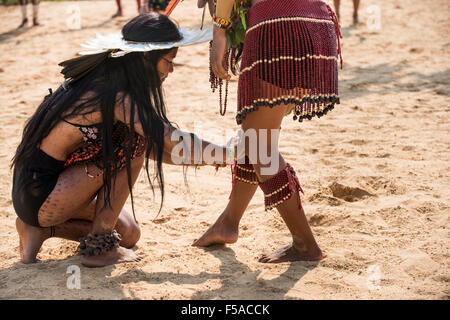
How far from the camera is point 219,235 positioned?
266cm

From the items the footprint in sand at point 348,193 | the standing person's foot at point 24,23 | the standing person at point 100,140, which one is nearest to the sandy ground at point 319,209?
the footprint in sand at point 348,193

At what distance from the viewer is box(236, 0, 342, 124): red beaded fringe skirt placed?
86.3 inches

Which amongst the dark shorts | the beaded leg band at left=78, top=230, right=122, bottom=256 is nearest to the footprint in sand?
the beaded leg band at left=78, top=230, right=122, bottom=256

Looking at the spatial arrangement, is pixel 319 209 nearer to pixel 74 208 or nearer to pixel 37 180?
pixel 74 208

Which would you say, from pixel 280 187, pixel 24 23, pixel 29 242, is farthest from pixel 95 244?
pixel 24 23

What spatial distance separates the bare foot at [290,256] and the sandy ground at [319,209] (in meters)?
0.04

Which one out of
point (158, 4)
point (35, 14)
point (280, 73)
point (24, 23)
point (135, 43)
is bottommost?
point (24, 23)

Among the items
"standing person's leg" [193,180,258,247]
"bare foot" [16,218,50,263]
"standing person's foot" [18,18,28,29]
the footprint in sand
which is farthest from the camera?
"standing person's foot" [18,18,28,29]

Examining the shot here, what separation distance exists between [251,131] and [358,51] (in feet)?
15.8

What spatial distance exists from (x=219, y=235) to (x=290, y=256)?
376 millimetres

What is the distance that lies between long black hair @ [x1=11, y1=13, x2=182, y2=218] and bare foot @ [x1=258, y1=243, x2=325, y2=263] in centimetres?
62

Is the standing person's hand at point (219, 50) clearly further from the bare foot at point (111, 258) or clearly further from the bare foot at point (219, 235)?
the bare foot at point (111, 258)

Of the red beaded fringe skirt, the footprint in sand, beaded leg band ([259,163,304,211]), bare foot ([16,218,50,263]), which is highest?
the red beaded fringe skirt

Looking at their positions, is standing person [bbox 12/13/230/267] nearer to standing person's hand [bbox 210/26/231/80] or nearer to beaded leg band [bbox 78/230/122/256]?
beaded leg band [bbox 78/230/122/256]
